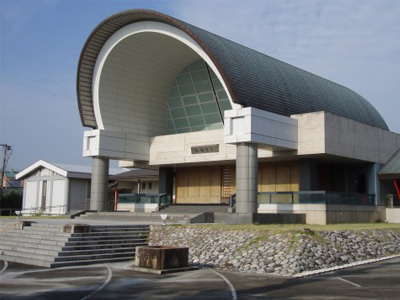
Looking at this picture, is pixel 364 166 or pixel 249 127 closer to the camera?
pixel 249 127

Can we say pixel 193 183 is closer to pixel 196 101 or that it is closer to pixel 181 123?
pixel 181 123

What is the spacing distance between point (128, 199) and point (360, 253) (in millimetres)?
21129

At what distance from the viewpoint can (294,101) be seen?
1286 inches

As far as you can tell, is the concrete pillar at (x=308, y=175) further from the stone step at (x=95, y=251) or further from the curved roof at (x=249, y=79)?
the stone step at (x=95, y=251)

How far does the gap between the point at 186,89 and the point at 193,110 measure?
6.27 feet

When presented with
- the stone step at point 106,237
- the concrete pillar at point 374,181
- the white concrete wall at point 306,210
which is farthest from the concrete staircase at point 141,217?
the concrete pillar at point 374,181

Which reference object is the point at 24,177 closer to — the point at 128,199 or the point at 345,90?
the point at 128,199

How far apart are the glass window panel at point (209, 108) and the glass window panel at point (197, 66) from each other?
9.56 ft

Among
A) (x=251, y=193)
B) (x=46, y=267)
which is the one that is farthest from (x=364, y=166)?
(x=46, y=267)

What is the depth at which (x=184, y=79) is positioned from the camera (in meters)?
39.3

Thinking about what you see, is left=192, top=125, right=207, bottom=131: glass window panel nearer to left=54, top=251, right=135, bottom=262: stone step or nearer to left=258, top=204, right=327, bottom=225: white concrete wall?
left=258, top=204, right=327, bottom=225: white concrete wall

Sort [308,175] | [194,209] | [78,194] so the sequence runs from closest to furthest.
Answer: [308,175] < [194,209] < [78,194]

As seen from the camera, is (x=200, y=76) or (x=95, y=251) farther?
(x=200, y=76)

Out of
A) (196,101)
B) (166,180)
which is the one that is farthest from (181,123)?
(166,180)
